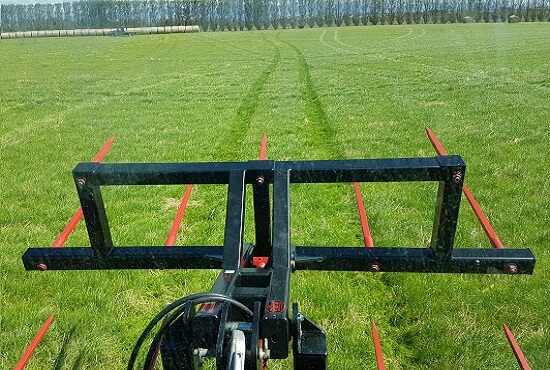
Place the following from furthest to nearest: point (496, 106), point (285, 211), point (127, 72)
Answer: point (127, 72) < point (496, 106) < point (285, 211)

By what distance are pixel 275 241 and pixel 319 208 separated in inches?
165

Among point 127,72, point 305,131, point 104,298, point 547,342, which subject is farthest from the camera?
point 127,72

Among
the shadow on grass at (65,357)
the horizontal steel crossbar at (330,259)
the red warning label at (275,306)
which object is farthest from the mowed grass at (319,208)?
the red warning label at (275,306)

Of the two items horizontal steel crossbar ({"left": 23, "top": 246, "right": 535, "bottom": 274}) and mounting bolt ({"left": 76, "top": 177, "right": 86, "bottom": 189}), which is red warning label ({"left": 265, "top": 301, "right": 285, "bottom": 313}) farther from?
mounting bolt ({"left": 76, "top": 177, "right": 86, "bottom": 189})

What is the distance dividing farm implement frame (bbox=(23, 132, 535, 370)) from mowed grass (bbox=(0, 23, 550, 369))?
123 centimetres

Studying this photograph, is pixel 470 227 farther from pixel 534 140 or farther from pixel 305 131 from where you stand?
pixel 305 131

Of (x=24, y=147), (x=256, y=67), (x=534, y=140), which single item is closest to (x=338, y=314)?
(x=534, y=140)

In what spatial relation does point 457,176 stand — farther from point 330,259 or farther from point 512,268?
point 330,259

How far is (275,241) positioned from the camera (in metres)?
2.16

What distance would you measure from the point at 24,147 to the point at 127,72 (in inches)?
608

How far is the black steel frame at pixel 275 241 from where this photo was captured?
2131 mm

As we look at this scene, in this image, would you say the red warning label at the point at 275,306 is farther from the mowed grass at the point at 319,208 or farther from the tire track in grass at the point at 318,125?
the tire track in grass at the point at 318,125

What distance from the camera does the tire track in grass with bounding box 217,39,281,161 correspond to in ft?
30.9

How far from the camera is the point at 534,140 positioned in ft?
28.6
